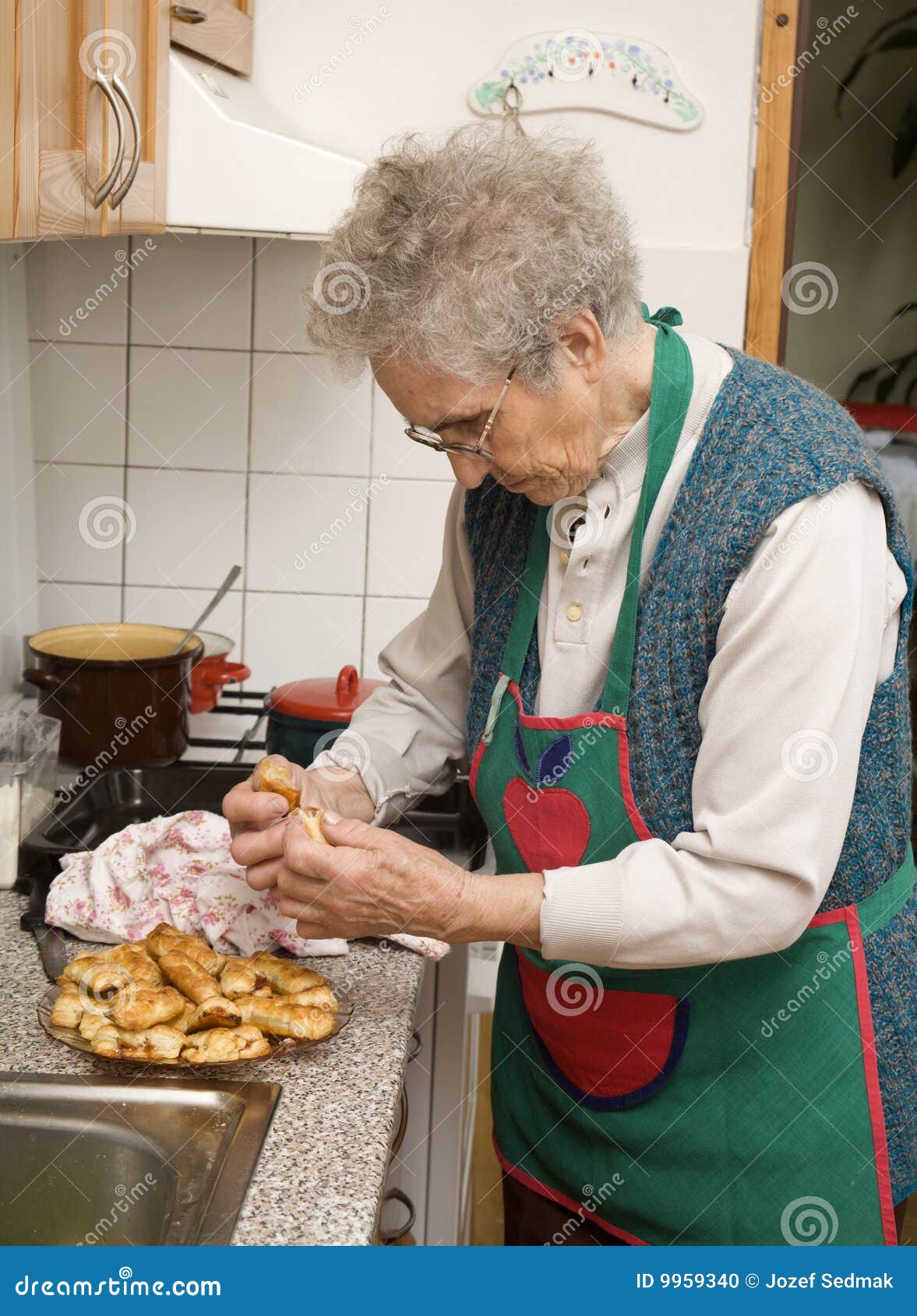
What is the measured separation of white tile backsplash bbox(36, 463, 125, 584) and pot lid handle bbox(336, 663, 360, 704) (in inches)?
21.0

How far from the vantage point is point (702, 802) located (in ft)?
3.18

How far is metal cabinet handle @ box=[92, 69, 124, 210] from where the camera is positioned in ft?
4.03

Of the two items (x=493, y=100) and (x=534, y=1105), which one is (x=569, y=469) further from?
(x=493, y=100)

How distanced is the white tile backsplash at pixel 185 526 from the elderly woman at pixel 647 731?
33.5 inches

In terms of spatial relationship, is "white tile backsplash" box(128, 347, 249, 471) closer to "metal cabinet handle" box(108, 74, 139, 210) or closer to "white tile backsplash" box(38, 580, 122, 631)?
"white tile backsplash" box(38, 580, 122, 631)

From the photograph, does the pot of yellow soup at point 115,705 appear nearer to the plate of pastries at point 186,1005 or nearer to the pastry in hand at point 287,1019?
the plate of pastries at point 186,1005

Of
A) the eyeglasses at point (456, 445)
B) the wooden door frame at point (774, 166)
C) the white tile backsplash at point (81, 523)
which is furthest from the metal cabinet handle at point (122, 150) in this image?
the wooden door frame at point (774, 166)

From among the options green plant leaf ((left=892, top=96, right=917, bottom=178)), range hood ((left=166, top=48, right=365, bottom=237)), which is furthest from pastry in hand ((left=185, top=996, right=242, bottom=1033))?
green plant leaf ((left=892, top=96, right=917, bottom=178))

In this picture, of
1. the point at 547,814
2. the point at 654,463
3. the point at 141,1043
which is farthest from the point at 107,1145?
the point at 654,463

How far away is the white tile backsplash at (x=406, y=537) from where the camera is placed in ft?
6.51

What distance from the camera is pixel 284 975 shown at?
1.13 m

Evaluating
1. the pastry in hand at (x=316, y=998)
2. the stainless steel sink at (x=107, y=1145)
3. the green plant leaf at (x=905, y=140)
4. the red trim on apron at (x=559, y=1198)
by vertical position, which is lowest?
the red trim on apron at (x=559, y=1198)

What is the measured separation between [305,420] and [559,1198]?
1205 mm

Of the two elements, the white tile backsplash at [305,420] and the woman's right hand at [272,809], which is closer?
the woman's right hand at [272,809]
